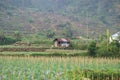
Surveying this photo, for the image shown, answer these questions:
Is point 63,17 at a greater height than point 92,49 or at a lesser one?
greater

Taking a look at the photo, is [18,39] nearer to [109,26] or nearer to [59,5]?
[109,26]

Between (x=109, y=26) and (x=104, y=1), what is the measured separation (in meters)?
17.2

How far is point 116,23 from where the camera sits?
98.9 meters

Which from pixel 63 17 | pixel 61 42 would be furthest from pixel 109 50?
pixel 63 17

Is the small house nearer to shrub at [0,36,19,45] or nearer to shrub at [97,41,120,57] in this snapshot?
shrub at [0,36,19,45]

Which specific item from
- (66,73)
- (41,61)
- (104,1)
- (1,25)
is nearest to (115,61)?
(41,61)

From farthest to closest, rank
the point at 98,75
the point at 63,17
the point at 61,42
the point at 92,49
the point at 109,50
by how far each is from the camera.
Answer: the point at 63,17
the point at 61,42
the point at 92,49
the point at 109,50
the point at 98,75

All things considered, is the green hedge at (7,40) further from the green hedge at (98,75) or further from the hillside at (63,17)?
the green hedge at (98,75)

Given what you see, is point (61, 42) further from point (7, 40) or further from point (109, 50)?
point (109, 50)

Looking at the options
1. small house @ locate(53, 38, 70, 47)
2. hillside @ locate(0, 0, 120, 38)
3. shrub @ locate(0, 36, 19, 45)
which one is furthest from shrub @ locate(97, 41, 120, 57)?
hillside @ locate(0, 0, 120, 38)

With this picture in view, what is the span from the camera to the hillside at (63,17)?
79438 mm

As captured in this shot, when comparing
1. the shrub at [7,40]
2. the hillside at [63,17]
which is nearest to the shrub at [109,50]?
the shrub at [7,40]

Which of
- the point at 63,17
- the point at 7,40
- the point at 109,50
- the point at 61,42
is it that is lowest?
the point at 61,42

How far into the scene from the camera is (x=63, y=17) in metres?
100
